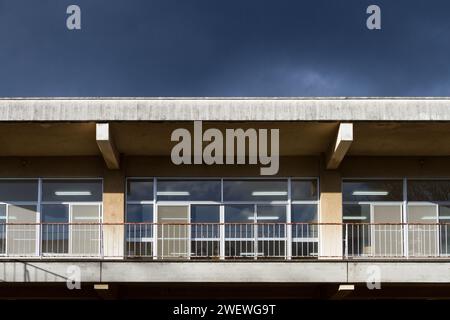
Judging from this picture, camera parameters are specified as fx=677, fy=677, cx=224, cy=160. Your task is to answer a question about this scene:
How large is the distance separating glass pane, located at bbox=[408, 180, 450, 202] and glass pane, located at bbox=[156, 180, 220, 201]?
4.88 m

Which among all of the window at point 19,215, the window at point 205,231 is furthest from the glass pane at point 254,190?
the window at point 19,215

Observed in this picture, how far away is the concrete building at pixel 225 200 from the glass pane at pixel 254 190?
0.03m

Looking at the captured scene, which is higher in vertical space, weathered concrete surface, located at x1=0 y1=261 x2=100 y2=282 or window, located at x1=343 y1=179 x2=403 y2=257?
window, located at x1=343 y1=179 x2=403 y2=257

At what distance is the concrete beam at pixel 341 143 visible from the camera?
1500 cm

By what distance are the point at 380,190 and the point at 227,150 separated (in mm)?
4001

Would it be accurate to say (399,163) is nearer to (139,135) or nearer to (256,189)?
(256,189)

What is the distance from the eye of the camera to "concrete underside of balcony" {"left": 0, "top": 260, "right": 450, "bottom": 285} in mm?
14414

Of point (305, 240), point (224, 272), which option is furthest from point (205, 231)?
point (305, 240)

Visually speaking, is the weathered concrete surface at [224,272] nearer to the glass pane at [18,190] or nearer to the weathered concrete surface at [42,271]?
the weathered concrete surface at [42,271]

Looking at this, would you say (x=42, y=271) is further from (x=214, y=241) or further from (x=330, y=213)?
(x=330, y=213)

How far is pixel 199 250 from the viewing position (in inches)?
639

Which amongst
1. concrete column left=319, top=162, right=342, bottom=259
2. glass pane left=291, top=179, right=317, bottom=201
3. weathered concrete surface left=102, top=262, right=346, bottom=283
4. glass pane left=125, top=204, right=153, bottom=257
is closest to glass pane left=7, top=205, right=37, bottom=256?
glass pane left=125, top=204, right=153, bottom=257

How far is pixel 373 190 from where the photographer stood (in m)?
16.9

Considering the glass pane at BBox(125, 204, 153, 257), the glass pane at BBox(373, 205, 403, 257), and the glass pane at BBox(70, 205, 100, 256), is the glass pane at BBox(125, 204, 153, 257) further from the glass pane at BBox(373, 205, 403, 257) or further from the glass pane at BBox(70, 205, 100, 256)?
the glass pane at BBox(373, 205, 403, 257)
